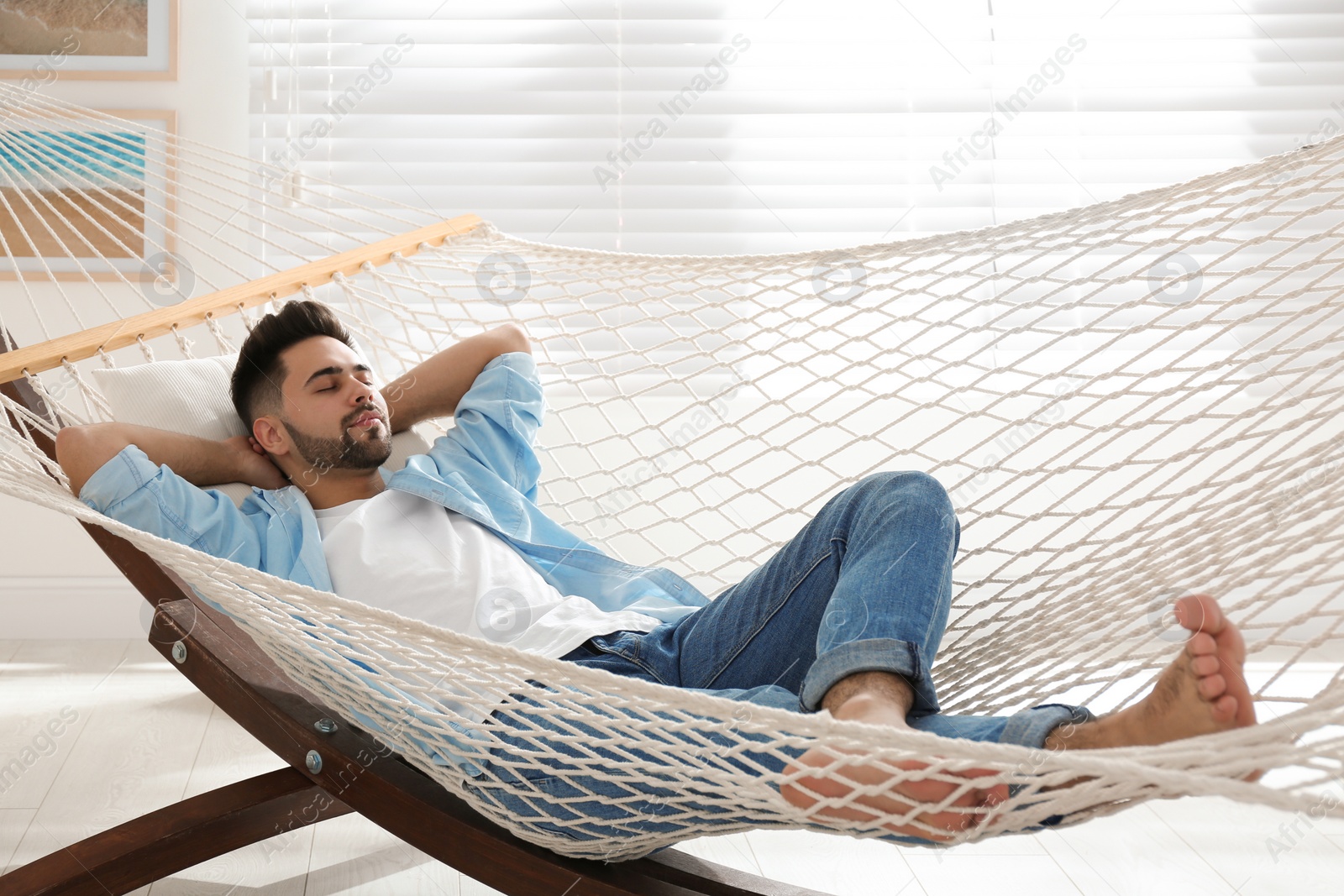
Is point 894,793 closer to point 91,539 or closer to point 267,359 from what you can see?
point 267,359

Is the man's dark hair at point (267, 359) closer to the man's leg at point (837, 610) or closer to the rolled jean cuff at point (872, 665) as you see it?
the man's leg at point (837, 610)

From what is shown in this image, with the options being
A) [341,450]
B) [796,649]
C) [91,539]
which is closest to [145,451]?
[341,450]

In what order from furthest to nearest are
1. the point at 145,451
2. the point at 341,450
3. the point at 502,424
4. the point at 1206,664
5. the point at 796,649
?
the point at 502,424
the point at 341,450
the point at 145,451
the point at 796,649
the point at 1206,664

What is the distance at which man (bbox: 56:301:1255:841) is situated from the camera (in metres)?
0.75

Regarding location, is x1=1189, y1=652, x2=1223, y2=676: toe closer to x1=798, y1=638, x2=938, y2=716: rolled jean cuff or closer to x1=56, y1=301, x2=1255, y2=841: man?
x1=56, y1=301, x2=1255, y2=841: man

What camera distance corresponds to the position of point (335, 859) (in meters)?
1.30

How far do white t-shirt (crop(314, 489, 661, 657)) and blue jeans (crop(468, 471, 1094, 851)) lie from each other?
1.7 inches

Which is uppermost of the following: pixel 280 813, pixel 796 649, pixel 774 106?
pixel 774 106

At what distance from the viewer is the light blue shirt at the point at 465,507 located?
1100 millimetres

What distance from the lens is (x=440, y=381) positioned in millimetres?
1429

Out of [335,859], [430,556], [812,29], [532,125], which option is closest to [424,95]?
[532,125]

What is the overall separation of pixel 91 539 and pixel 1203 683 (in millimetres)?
2085

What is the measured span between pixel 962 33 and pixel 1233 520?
1.65 m

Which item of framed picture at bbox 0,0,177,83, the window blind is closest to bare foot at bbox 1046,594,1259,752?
the window blind
